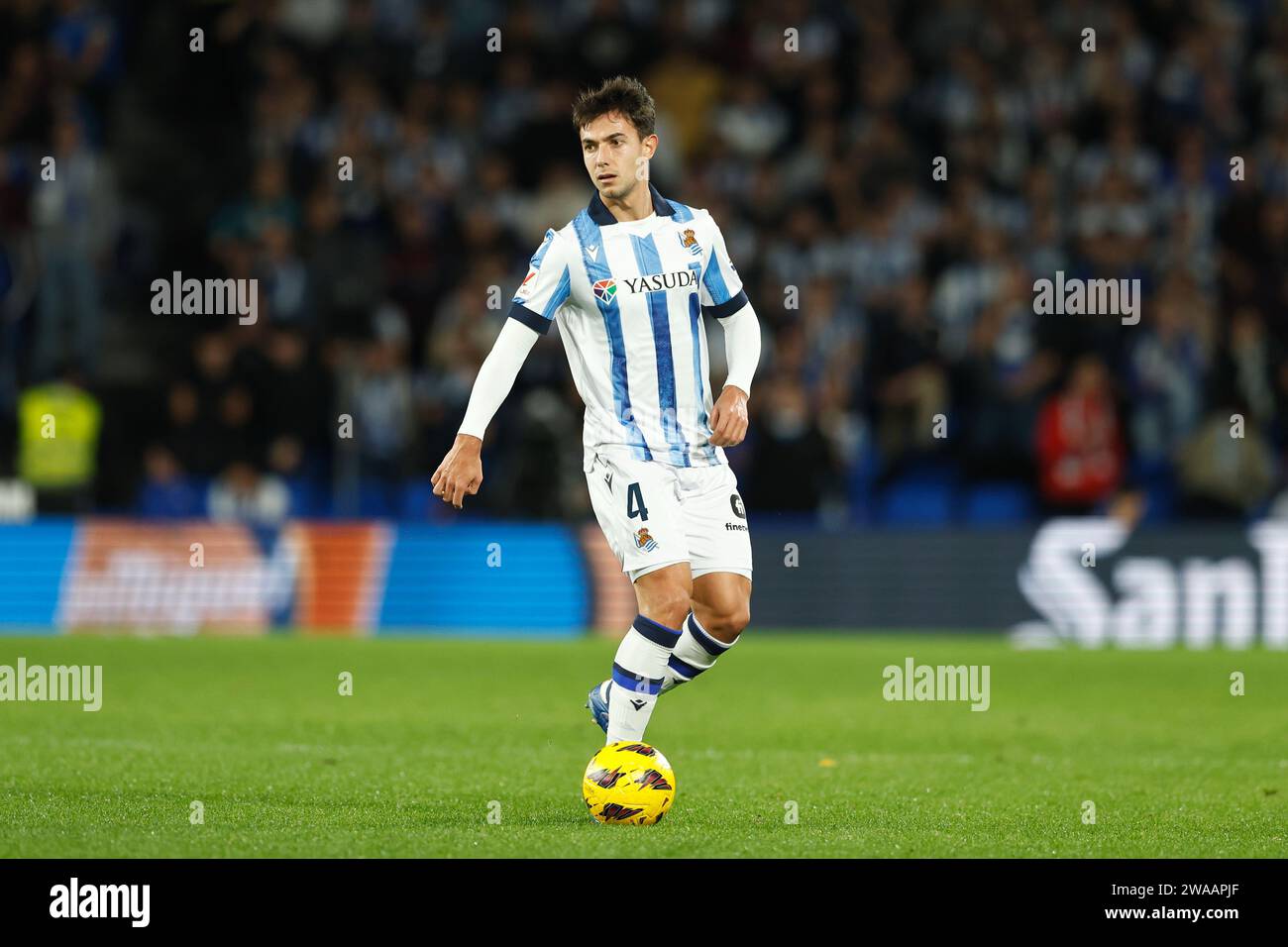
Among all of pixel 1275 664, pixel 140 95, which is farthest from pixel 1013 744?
pixel 140 95

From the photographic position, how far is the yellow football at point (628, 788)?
7109 mm

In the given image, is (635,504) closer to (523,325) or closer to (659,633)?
(659,633)

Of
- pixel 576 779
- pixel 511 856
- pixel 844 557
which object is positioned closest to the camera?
pixel 511 856

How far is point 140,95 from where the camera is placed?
2108 centimetres

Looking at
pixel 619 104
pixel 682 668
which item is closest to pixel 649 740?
pixel 682 668

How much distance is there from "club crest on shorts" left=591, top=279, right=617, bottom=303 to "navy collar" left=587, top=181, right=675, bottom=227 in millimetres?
244

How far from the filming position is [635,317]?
7.58 meters

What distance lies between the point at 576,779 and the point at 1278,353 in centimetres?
1199

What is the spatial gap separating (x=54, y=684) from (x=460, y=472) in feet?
19.2

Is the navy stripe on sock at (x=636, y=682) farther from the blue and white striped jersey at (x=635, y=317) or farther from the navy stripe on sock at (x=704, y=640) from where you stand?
the blue and white striped jersey at (x=635, y=317)

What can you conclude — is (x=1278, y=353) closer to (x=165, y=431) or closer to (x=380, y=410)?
(x=380, y=410)

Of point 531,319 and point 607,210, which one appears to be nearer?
point 531,319

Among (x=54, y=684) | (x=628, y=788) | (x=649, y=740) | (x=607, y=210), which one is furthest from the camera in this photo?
(x=54, y=684)

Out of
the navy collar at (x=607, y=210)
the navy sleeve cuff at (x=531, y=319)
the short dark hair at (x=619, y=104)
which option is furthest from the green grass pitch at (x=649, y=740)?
the short dark hair at (x=619, y=104)
